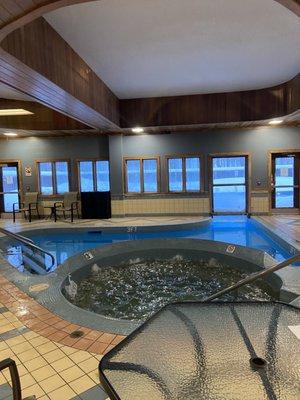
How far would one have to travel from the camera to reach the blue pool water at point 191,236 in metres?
5.76

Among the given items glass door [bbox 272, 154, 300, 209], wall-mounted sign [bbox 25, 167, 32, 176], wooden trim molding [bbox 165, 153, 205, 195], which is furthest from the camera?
wall-mounted sign [bbox 25, 167, 32, 176]

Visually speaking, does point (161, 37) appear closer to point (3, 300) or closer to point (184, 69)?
point (184, 69)

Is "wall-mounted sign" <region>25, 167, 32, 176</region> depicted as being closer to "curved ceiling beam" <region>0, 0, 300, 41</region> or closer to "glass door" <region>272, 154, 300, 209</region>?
"glass door" <region>272, 154, 300, 209</region>

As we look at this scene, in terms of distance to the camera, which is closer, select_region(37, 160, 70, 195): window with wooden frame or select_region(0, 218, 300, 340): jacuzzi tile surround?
select_region(0, 218, 300, 340): jacuzzi tile surround

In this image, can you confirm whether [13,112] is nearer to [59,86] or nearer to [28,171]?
[28,171]

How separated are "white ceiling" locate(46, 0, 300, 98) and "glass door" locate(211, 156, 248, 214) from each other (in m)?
3.07

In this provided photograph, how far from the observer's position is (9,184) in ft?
32.0

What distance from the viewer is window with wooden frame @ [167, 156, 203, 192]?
355 inches

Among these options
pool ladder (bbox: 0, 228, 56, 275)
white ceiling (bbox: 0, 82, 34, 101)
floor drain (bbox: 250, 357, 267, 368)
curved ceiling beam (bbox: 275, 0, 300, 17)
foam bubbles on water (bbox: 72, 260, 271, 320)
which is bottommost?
foam bubbles on water (bbox: 72, 260, 271, 320)

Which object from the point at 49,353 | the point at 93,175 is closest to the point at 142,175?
the point at 93,175

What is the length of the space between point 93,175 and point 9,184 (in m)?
2.83

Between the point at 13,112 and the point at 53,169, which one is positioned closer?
the point at 13,112

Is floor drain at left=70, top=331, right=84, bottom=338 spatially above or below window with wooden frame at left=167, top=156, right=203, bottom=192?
below

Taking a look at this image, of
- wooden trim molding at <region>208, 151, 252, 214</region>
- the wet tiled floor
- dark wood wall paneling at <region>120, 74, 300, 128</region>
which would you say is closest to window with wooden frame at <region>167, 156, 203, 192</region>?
wooden trim molding at <region>208, 151, 252, 214</region>
